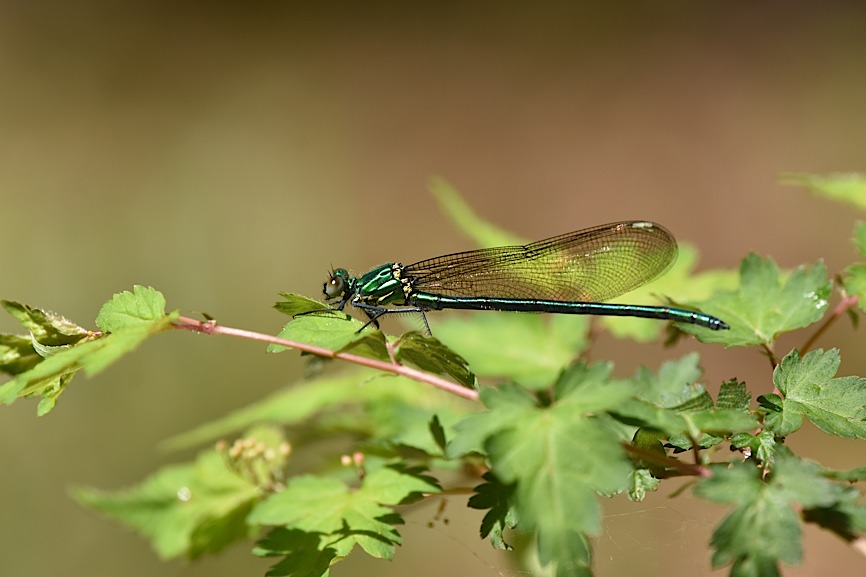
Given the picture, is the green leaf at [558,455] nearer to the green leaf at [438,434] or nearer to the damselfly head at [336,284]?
the green leaf at [438,434]

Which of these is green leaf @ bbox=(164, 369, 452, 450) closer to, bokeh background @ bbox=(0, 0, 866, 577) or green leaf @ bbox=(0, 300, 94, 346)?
green leaf @ bbox=(0, 300, 94, 346)

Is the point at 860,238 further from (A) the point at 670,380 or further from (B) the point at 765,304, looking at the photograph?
(A) the point at 670,380

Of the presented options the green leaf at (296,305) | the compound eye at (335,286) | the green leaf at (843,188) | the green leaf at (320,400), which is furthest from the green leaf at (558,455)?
the compound eye at (335,286)

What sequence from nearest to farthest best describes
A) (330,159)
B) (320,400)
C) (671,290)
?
(320,400) → (671,290) → (330,159)

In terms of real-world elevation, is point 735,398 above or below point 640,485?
above

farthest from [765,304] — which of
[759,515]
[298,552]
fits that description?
[298,552]

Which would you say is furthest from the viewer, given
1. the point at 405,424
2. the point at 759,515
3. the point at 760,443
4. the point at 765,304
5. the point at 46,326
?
the point at 405,424

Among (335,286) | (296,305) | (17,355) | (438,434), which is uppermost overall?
(335,286)
